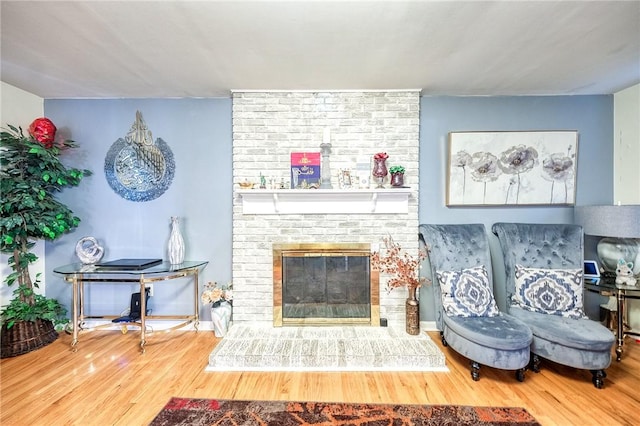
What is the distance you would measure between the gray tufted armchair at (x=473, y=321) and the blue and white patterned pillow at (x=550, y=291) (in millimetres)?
268

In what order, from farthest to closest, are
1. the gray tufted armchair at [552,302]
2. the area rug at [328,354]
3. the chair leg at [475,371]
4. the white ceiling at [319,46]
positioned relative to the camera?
the area rug at [328,354], the chair leg at [475,371], the gray tufted armchair at [552,302], the white ceiling at [319,46]

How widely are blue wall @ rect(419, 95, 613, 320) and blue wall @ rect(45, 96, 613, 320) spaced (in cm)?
1

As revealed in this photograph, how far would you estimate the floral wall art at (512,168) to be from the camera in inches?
112

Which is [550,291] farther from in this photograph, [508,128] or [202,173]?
[202,173]

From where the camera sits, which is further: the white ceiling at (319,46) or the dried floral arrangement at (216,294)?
the dried floral arrangement at (216,294)

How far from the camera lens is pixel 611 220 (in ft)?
7.80

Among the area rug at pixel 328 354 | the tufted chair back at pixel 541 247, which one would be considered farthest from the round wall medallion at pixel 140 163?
the tufted chair back at pixel 541 247

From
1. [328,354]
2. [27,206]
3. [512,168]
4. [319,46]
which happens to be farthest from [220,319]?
[512,168]

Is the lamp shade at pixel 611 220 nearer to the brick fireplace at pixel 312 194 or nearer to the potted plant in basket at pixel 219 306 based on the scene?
the brick fireplace at pixel 312 194

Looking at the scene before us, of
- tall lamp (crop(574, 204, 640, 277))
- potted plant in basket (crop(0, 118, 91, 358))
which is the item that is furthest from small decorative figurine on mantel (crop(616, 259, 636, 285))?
potted plant in basket (crop(0, 118, 91, 358))

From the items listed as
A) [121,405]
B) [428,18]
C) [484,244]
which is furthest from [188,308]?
[428,18]

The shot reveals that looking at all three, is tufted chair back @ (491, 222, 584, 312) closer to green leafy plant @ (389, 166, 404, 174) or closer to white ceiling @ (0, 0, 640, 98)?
green leafy plant @ (389, 166, 404, 174)

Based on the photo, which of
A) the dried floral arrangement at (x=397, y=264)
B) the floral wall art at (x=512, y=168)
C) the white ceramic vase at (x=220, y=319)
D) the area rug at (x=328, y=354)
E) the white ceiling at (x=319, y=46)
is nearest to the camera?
the white ceiling at (x=319, y=46)

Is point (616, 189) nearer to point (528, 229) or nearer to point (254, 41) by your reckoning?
point (528, 229)
